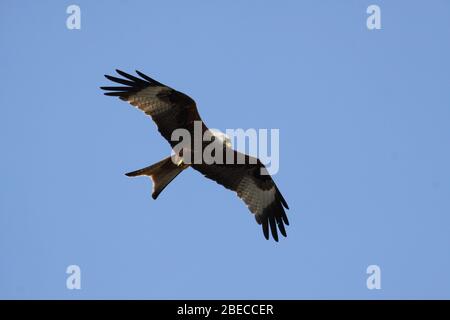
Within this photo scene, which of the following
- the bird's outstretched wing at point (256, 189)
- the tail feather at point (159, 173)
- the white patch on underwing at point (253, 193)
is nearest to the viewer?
the tail feather at point (159, 173)

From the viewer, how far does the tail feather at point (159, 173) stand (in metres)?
9.98

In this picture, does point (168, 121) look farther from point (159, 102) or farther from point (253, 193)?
point (253, 193)

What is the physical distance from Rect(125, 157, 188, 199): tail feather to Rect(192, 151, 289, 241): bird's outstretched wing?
2.50 ft

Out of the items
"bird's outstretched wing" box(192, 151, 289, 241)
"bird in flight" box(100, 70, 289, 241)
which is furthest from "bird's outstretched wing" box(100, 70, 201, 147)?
"bird's outstretched wing" box(192, 151, 289, 241)

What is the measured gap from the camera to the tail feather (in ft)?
32.8

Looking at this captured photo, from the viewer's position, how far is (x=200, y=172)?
425 inches

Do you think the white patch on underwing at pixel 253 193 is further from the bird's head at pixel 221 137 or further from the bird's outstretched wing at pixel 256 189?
the bird's head at pixel 221 137

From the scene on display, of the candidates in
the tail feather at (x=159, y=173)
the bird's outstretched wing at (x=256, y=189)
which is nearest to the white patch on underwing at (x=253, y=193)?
the bird's outstretched wing at (x=256, y=189)

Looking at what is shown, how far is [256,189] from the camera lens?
11.0 metres

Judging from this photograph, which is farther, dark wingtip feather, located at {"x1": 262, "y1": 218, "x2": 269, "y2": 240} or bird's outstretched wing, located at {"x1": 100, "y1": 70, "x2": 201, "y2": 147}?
dark wingtip feather, located at {"x1": 262, "y1": 218, "x2": 269, "y2": 240}

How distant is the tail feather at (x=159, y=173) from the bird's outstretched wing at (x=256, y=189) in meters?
0.76

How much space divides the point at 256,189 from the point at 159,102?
2084mm

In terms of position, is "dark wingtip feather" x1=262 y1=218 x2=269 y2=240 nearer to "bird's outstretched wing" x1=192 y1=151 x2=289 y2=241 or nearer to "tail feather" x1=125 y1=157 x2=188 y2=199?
"bird's outstretched wing" x1=192 y1=151 x2=289 y2=241
